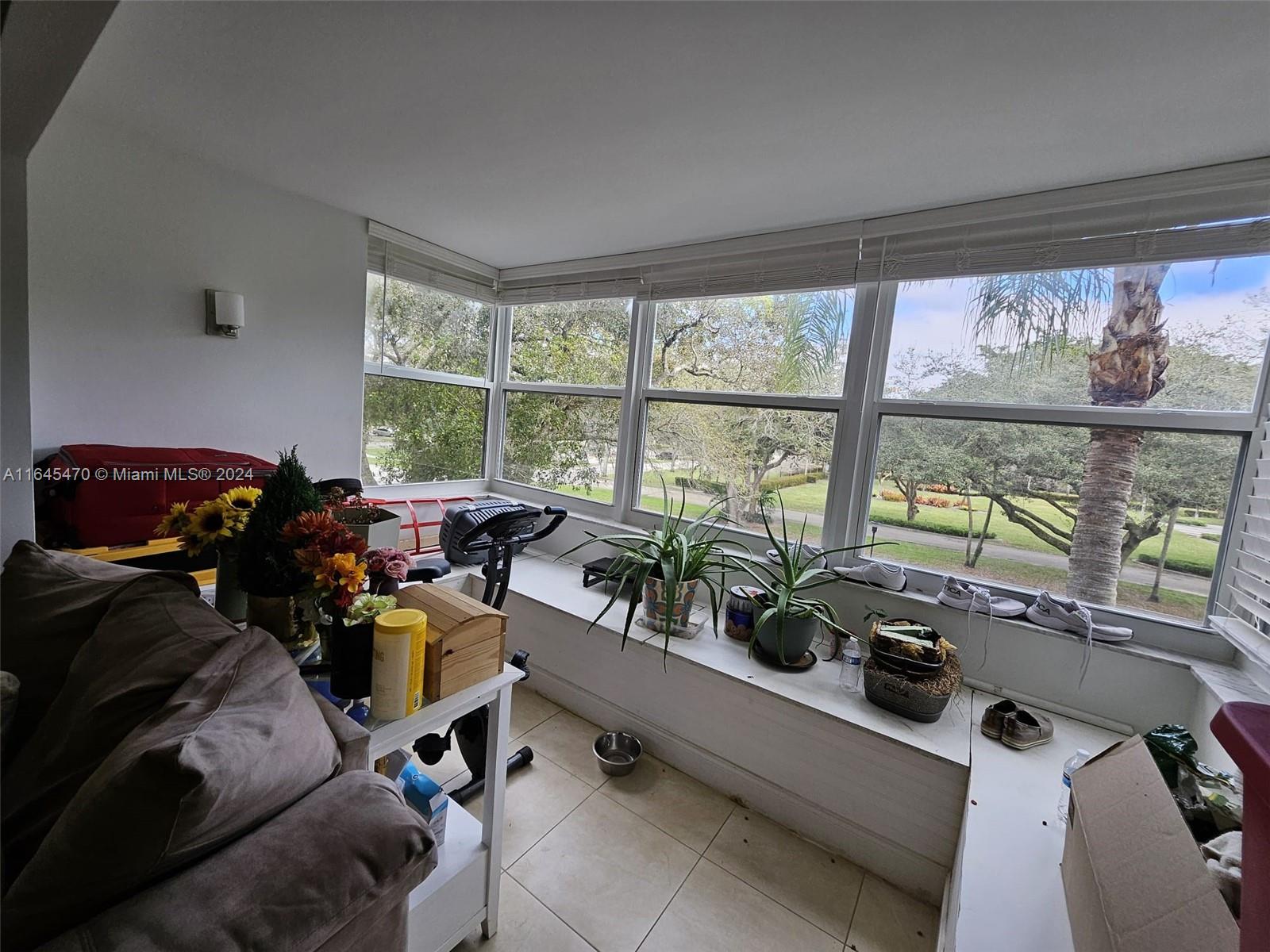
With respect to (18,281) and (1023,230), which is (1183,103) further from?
(18,281)

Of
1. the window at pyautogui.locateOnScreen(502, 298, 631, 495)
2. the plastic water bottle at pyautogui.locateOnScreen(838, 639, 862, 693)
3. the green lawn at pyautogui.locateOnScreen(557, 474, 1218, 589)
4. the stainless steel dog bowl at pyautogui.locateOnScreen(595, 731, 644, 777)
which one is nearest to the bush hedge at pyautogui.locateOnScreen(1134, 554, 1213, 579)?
the green lawn at pyautogui.locateOnScreen(557, 474, 1218, 589)

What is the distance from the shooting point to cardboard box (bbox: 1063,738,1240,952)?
2.18 ft

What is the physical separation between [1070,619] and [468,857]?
6.60 feet

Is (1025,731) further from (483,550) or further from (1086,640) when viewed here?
(483,550)

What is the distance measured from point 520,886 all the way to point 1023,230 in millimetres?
2706

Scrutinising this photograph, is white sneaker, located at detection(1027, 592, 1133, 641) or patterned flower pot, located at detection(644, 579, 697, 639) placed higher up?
white sneaker, located at detection(1027, 592, 1133, 641)

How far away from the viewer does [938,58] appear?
113 centimetres

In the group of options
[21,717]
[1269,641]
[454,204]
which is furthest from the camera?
[454,204]

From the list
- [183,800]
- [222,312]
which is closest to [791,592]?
[183,800]

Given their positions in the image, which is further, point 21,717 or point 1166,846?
point 21,717

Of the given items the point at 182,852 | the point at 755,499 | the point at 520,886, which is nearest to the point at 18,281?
the point at 182,852

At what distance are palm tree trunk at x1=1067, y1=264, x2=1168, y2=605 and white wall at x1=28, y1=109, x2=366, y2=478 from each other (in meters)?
3.19

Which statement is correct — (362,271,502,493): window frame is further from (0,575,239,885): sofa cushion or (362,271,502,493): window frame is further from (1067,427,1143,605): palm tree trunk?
(1067,427,1143,605): palm tree trunk

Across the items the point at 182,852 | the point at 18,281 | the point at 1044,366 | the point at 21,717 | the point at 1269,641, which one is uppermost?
the point at 1044,366
